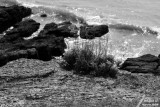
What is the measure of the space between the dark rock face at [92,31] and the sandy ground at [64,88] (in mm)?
10692

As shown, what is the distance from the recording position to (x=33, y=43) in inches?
773

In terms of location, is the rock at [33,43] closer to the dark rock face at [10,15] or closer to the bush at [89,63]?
the dark rock face at [10,15]

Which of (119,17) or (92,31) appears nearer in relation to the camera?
(92,31)

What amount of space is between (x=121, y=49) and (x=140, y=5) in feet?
44.1

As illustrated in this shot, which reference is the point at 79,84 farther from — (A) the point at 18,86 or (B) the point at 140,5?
(B) the point at 140,5

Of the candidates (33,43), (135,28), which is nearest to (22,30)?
(33,43)

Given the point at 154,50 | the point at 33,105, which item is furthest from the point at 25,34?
the point at 33,105

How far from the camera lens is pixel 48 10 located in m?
32.1

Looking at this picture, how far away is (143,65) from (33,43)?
661 centimetres

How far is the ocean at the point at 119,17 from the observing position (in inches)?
897

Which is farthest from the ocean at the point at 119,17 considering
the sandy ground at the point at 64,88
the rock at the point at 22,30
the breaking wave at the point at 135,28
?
the sandy ground at the point at 64,88

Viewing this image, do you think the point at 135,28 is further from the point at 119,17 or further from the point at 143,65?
the point at 143,65

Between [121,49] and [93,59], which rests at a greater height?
[93,59]

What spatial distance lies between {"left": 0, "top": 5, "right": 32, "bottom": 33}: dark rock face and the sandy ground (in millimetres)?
13547
